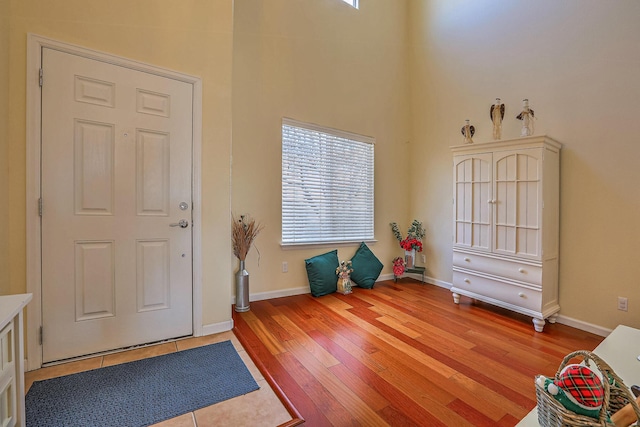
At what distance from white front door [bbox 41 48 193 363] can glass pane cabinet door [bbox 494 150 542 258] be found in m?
A: 3.01

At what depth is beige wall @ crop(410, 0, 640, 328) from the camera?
241 centimetres

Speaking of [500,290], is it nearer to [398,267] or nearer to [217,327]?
[398,267]

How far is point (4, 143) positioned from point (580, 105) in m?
4.63

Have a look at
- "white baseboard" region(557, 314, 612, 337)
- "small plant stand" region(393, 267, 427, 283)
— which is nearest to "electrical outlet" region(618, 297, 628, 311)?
"white baseboard" region(557, 314, 612, 337)

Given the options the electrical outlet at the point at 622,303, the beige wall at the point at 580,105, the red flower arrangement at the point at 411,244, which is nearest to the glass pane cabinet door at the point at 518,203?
the beige wall at the point at 580,105

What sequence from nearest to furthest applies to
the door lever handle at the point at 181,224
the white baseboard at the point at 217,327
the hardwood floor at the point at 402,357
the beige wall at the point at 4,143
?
1. the hardwood floor at the point at 402,357
2. the beige wall at the point at 4,143
3. the door lever handle at the point at 181,224
4. the white baseboard at the point at 217,327

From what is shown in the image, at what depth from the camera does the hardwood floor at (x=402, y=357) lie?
153cm

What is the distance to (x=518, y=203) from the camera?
270 cm

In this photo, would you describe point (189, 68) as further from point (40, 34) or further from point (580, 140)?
point (580, 140)

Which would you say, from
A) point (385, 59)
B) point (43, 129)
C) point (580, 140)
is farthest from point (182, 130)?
point (580, 140)

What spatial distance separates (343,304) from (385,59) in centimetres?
359

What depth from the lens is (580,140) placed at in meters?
2.65

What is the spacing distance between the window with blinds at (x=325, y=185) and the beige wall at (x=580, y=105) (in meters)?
1.52

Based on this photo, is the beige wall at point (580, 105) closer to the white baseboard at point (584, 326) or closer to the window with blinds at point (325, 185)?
the white baseboard at point (584, 326)
